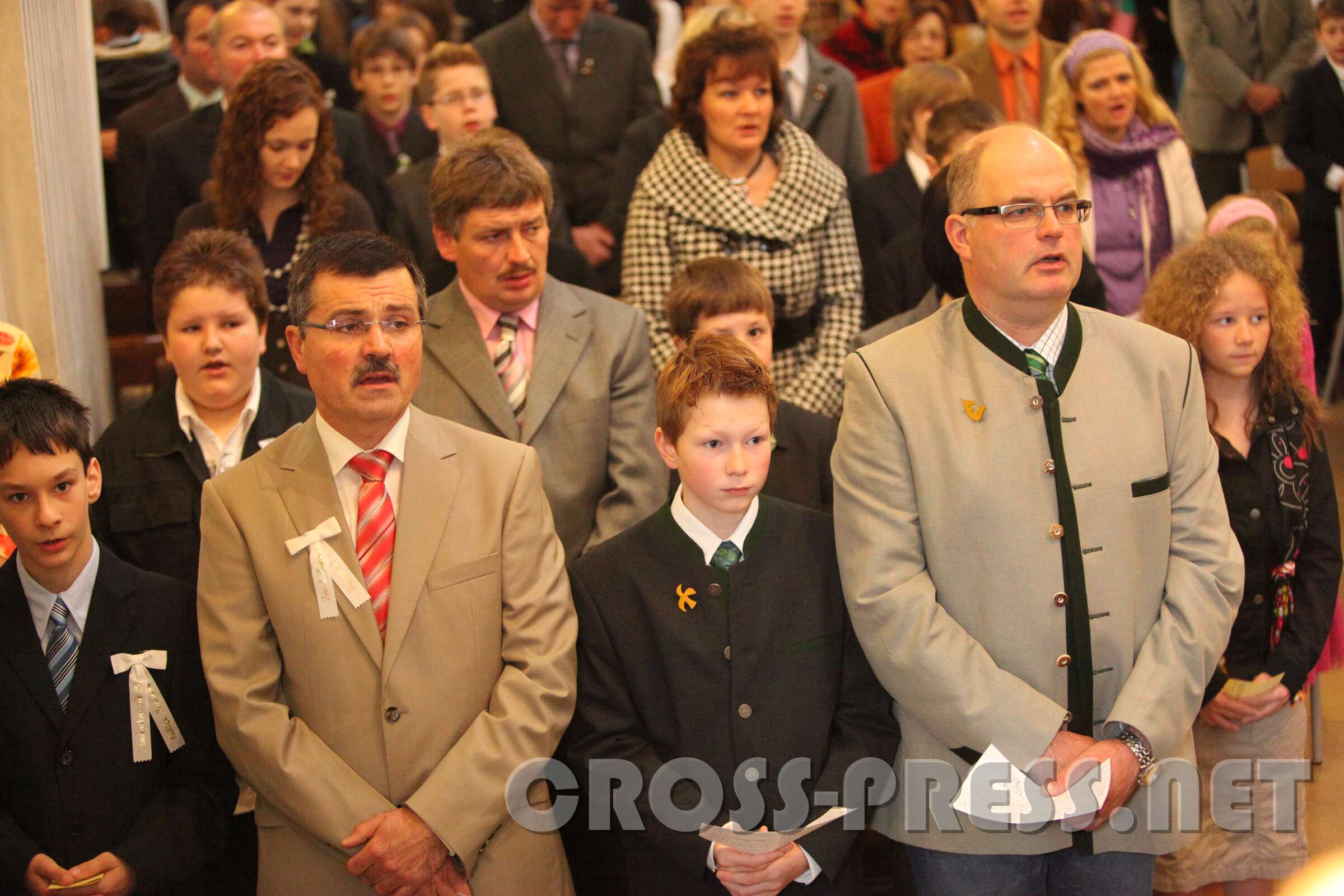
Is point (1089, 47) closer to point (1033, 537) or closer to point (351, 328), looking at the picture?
point (1033, 537)

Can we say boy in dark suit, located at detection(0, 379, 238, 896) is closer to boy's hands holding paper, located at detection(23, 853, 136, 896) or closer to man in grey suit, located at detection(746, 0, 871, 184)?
boy's hands holding paper, located at detection(23, 853, 136, 896)

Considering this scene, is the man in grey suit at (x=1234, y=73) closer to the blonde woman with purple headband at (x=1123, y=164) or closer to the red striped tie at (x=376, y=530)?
the blonde woman with purple headband at (x=1123, y=164)

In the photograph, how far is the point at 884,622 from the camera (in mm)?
2406

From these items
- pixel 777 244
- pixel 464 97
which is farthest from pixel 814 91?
pixel 777 244

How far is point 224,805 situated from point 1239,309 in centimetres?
246

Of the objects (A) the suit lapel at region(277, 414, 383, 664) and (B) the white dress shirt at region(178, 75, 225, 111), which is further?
(B) the white dress shirt at region(178, 75, 225, 111)

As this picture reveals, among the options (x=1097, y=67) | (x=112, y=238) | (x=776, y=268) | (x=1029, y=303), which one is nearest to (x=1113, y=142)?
(x=1097, y=67)

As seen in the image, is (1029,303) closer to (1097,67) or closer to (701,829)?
(701,829)

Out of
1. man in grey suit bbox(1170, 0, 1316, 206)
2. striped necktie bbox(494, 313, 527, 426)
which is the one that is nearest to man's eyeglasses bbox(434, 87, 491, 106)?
striped necktie bbox(494, 313, 527, 426)

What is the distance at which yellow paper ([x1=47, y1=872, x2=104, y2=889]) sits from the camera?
2.50 m

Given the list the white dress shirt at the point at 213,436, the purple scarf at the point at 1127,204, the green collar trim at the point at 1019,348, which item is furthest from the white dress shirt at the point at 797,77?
the green collar trim at the point at 1019,348

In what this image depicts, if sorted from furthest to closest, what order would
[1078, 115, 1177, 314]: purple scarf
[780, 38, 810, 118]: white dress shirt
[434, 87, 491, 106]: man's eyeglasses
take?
[780, 38, 810, 118]: white dress shirt → [434, 87, 491, 106]: man's eyeglasses → [1078, 115, 1177, 314]: purple scarf

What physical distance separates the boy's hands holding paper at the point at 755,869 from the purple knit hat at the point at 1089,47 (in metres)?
3.16

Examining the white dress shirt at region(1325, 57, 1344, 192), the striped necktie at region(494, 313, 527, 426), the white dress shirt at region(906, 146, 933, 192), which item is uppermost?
the white dress shirt at region(906, 146, 933, 192)
